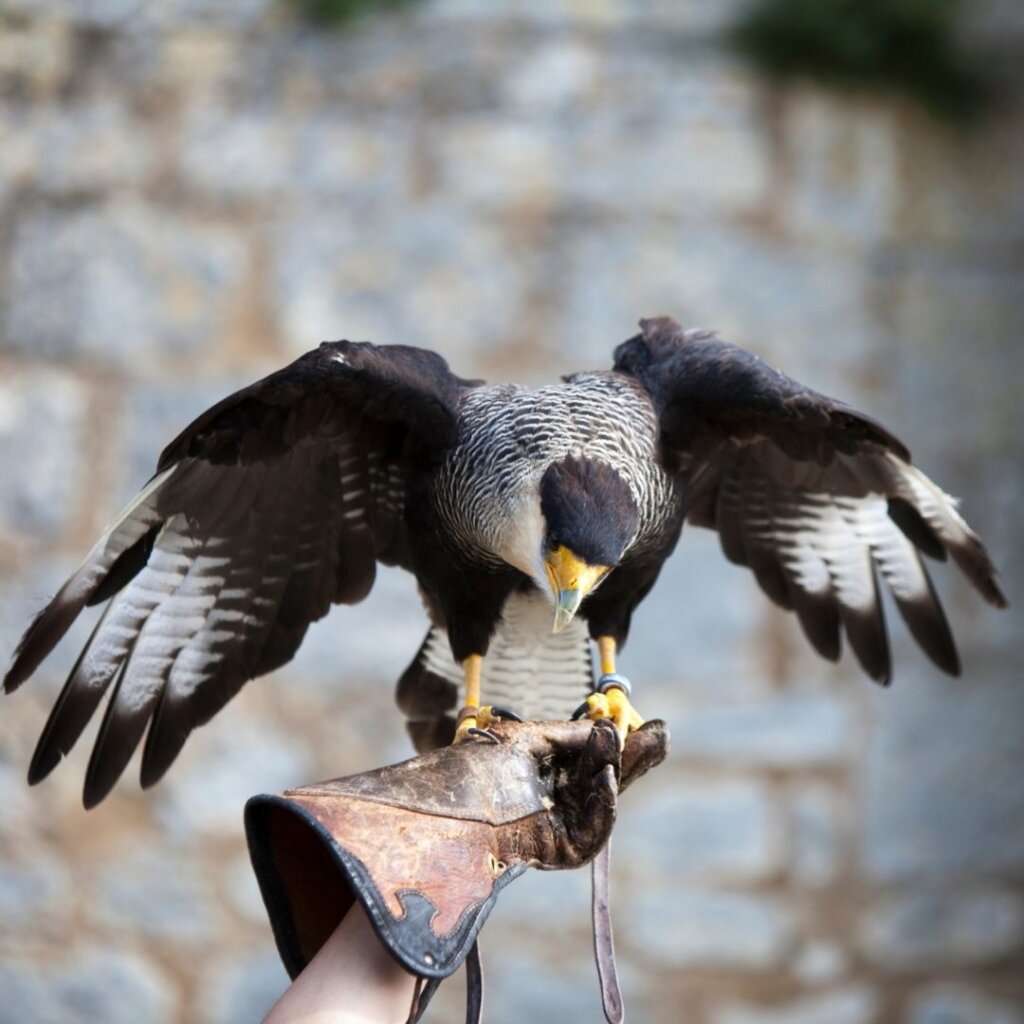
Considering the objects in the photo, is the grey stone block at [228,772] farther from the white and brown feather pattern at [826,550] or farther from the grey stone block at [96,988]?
the white and brown feather pattern at [826,550]

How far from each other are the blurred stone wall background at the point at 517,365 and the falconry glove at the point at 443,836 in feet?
5.66

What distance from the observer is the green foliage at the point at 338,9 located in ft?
13.1

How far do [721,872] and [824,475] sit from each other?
1.52 meters

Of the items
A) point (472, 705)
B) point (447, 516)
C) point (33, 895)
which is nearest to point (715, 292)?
point (447, 516)

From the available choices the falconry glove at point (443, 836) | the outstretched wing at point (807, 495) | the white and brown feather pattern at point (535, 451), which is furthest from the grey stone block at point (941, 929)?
the falconry glove at point (443, 836)

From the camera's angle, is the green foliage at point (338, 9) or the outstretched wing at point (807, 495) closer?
the outstretched wing at point (807, 495)

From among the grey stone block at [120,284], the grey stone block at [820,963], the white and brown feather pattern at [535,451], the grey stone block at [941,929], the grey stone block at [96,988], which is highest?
the grey stone block at [120,284]

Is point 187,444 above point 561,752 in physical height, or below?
above

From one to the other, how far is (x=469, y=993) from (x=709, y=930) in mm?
2117

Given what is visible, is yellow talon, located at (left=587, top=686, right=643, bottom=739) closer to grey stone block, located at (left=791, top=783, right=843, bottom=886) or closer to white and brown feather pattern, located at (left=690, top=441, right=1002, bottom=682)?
white and brown feather pattern, located at (left=690, top=441, right=1002, bottom=682)

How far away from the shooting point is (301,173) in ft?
13.1

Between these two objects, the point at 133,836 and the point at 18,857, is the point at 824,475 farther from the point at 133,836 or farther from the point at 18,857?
the point at 18,857

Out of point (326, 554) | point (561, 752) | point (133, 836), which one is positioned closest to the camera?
point (561, 752)

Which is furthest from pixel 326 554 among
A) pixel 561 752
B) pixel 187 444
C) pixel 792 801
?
pixel 792 801
